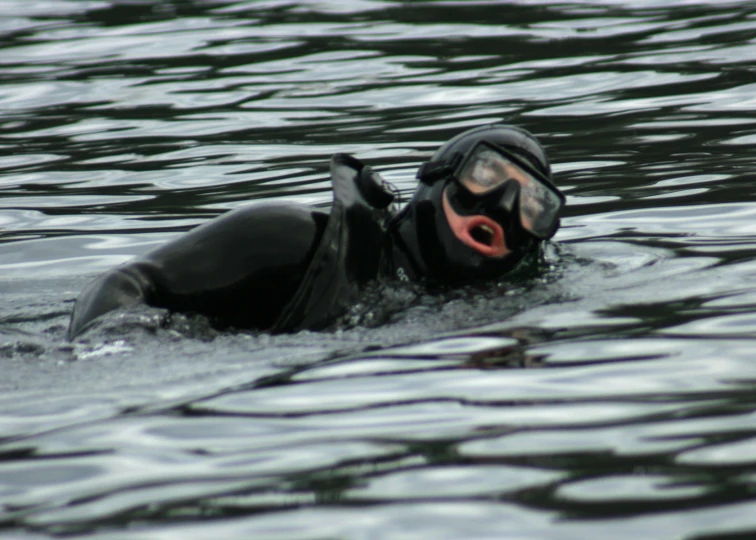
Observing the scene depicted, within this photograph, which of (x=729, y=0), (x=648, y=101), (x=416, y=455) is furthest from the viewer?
(x=729, y=0)

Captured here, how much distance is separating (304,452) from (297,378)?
0.70 m

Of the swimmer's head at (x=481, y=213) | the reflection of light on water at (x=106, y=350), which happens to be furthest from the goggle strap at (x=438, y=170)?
the reflection of light on water at (x=106, y=350)

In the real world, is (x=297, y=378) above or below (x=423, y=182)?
below

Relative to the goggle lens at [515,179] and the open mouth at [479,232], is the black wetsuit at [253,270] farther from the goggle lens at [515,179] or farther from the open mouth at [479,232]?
the goggle lens at [515,179]

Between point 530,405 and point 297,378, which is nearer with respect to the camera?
point 530,405

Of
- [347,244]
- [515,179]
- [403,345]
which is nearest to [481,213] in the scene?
[515,179]

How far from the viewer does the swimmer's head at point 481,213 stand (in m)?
4.82

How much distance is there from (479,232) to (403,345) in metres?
0.85

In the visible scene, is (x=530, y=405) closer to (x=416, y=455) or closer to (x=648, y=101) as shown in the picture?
(x=416, y=455)

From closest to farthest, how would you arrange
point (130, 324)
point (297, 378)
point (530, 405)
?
point (530, 405) → point (297, 378) → point (130, 324)

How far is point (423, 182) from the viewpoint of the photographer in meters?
4.98

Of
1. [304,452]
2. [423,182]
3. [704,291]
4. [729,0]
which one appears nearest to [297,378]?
[304,452]

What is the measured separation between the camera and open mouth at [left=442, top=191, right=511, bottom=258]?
4.82m

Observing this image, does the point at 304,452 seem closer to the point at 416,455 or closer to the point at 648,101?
the point at 416,455
